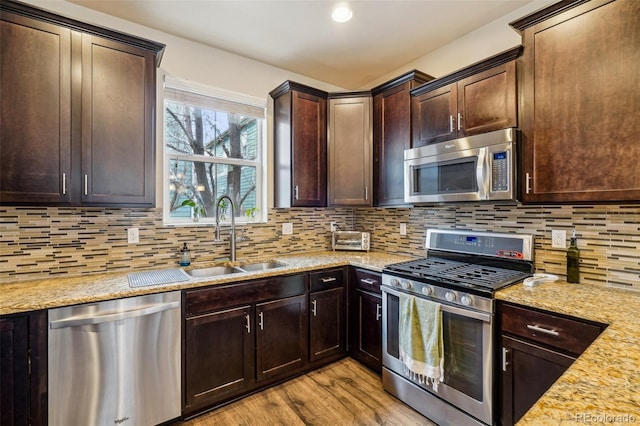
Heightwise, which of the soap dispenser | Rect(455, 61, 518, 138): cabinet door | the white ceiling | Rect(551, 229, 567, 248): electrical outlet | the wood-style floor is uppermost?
the white ceiling

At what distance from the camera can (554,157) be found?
1.80m

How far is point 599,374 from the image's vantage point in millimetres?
853

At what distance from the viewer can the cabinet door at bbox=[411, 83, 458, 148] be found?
231cm

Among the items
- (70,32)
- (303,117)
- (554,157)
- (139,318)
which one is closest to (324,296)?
(139,318)

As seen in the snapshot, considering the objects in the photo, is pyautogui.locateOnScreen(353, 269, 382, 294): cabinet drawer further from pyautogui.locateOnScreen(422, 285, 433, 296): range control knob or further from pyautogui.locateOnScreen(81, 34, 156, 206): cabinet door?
pyautogui.locateOnScreen(81, 34, 156, 206): cabinet door

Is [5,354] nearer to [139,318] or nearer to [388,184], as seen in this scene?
[139,318]

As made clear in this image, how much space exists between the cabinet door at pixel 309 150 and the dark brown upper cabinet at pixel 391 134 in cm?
51

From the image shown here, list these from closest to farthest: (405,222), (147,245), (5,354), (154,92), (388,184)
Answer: (5,354), (154,92), (147,245), (388,184), (405,222)

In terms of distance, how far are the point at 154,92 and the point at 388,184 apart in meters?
2.00

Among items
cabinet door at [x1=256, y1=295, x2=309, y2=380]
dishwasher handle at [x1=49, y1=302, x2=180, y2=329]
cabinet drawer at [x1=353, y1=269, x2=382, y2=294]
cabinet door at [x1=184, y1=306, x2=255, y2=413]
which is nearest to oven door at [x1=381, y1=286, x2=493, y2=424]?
cabinet drawer at [x1=353, y1=269, x2=382, y2=294]

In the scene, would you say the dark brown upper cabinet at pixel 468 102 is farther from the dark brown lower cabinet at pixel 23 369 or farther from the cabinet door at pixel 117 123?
the dark brown lower cabinet at pixel 23 369

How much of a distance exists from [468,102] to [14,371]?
3.08 meters

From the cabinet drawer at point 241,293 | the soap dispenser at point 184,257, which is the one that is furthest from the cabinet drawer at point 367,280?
the soap dispenser at point 184,257

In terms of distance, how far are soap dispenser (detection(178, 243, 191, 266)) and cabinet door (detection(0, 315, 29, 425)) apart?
103 centimetres
